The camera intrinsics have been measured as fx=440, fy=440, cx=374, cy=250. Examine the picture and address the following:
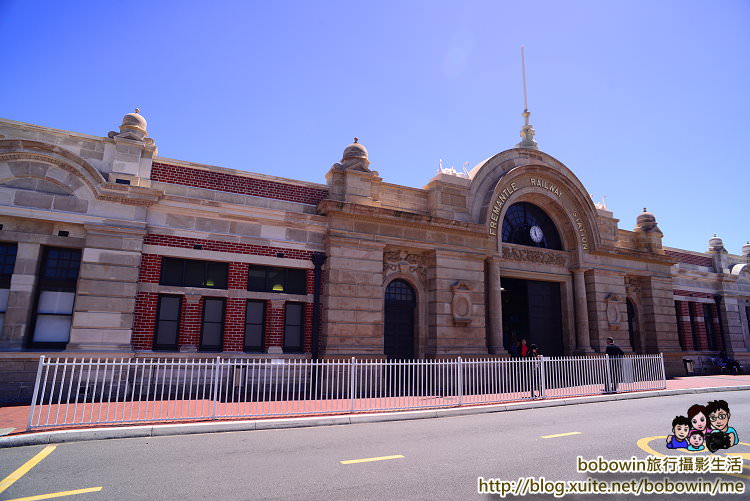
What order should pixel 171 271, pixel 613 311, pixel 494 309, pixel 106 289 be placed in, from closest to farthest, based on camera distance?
pixel 106 289 → pixel 171 271 → pixel 494 309 → pixel 613 311

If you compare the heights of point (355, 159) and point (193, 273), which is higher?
point (355, 159)

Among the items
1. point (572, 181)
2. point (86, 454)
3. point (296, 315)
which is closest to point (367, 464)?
point (86, 454)

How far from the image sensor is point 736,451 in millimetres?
6633

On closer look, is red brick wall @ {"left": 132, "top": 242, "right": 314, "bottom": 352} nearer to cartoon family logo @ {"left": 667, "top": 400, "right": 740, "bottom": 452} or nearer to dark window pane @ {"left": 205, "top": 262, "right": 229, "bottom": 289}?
dark window pane @ {"left": 205, "top": 262, "right": 229, "bottom": 289}

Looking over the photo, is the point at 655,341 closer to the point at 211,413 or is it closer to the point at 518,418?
the point at 518,418

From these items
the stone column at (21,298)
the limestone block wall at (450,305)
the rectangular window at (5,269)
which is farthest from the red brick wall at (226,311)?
the limestone block wall at (450,305)

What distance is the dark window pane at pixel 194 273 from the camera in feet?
43.1

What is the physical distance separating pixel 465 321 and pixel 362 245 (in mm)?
4589

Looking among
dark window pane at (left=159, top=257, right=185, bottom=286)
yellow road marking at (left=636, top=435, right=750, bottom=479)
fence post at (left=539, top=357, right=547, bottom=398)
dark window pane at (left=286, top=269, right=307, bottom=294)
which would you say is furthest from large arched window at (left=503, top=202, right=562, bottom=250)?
dark window pane at (left=159, top=257, right=185, bottom=286)

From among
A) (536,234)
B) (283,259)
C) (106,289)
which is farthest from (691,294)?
(106,289)

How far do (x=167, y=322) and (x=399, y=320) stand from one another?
24.5 feet

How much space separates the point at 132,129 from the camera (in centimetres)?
1311

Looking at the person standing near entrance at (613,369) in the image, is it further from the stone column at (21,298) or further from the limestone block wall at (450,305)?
the stone column at (21,298)

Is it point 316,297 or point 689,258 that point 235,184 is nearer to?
point 316,297
